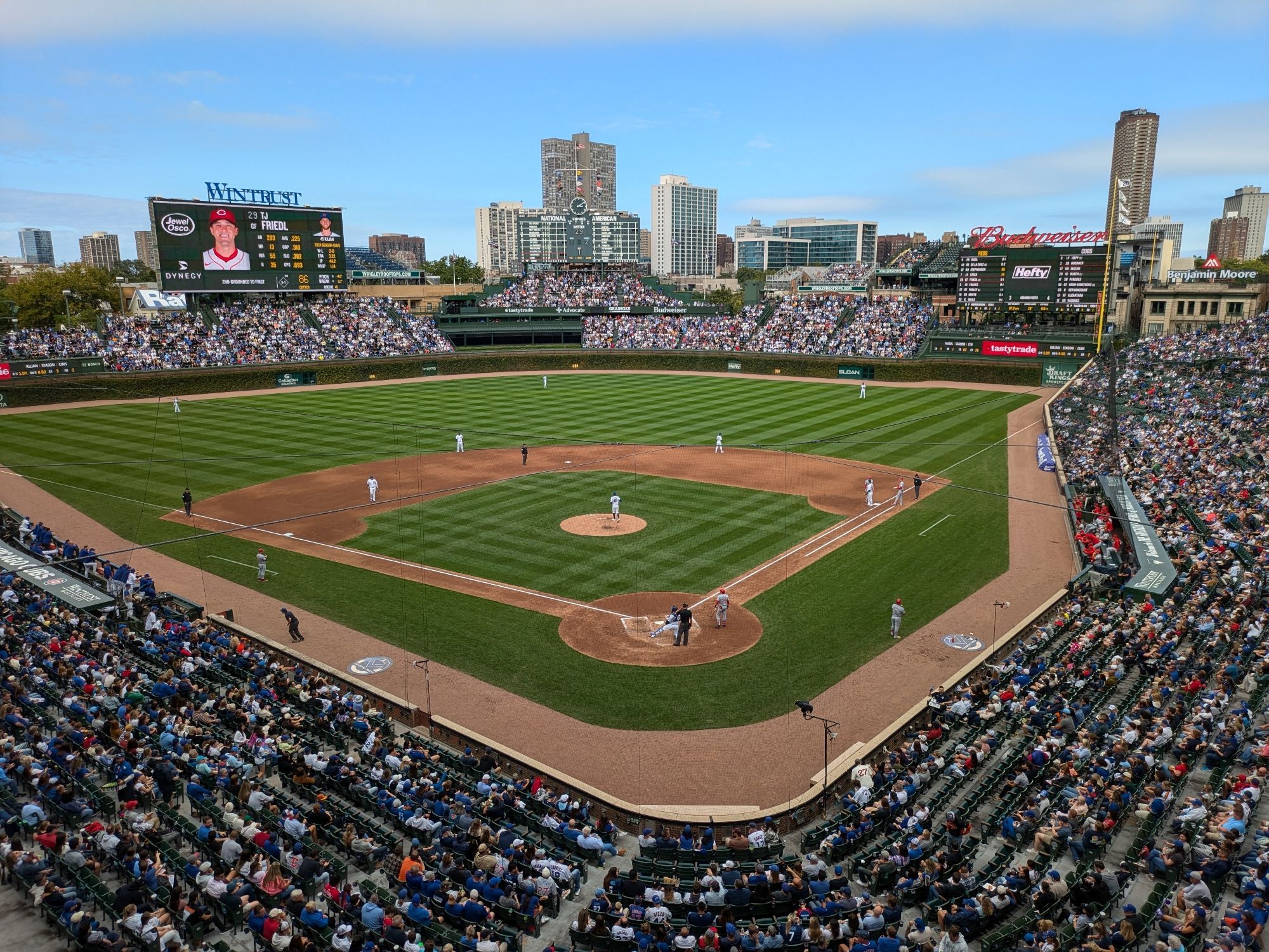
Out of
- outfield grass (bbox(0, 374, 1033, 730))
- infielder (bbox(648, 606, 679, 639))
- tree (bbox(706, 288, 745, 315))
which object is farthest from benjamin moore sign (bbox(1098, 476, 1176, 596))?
tree (bbox(706, 288, 745, 315))

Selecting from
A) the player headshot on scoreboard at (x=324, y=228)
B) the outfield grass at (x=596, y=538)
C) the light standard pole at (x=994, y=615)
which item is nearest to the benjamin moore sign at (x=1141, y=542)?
the light standard pole at (x=994, y=615)

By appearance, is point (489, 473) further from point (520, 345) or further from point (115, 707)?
point (520, 345)

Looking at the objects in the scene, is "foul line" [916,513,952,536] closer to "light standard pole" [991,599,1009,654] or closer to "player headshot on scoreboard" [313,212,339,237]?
"light standard pole" [991,599,1009,654]

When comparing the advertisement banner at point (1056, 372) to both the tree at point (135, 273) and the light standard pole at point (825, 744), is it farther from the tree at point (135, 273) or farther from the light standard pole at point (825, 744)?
the tree at point (135, 273)

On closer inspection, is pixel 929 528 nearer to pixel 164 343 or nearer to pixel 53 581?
pixel 53 581

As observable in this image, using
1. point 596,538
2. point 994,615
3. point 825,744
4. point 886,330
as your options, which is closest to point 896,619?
point 994,615

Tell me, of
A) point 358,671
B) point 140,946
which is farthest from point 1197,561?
point 140,946
